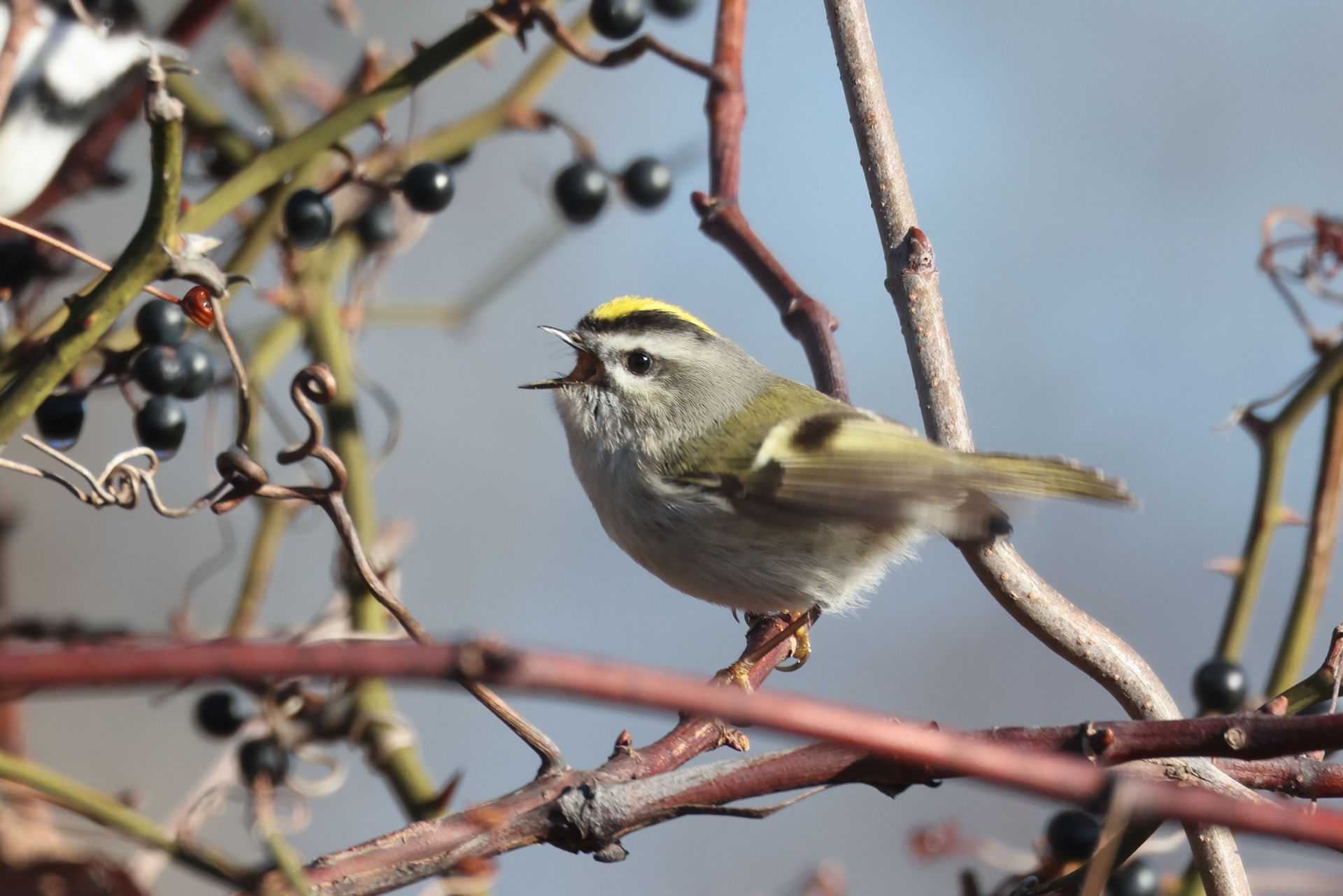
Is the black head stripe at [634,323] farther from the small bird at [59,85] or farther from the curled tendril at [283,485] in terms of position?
the small bird at [59,85]

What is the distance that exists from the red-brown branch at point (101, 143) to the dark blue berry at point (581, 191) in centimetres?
49

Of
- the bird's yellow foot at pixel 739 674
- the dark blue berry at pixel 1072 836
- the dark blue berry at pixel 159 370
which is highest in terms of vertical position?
the dark blue berry at pixel 159 370

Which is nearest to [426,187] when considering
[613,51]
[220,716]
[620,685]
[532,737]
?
[613,51]

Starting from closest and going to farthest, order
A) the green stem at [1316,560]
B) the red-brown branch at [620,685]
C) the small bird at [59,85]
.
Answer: the red-brown branch at [620,685] → the green stem at [1316,560] → the small bird at [59,85]

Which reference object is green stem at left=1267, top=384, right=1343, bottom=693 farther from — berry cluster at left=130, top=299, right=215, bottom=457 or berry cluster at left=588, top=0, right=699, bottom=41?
berry cluster at left=130, top=299, right=215, bottom=457

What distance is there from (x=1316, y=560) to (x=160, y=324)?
1.23 meters

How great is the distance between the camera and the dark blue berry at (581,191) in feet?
5.64

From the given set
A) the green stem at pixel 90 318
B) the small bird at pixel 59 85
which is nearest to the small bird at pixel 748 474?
the green stem at pixel 90 318

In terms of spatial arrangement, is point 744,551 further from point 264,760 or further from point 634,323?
point 264,760

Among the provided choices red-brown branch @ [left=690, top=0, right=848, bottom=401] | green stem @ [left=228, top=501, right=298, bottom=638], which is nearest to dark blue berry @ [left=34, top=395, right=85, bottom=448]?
green stem @ [left=228, top=501, right=298, bottom=638]

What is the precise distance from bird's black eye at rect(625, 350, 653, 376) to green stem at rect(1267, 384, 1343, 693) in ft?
2.65

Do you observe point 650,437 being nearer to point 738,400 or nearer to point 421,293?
point 738,400

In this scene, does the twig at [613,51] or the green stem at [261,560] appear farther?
the green stem at [261,560]

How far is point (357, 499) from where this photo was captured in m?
1.45
